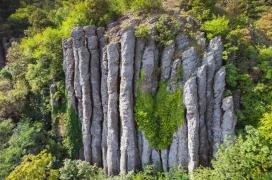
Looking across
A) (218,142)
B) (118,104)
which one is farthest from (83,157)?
(218,142)

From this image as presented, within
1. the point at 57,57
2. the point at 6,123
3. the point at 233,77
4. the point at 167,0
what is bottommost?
the point at 6,123

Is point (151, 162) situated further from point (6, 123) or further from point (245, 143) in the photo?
point (6, 123)

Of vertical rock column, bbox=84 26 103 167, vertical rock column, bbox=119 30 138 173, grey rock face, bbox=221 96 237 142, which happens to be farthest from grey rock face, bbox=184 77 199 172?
vertical rock column, bbox=84 26 103 167

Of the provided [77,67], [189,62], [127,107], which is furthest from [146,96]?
[77,67]

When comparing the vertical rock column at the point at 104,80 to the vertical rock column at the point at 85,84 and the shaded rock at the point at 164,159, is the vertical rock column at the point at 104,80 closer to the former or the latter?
the vertical rock column at the point at 85,84

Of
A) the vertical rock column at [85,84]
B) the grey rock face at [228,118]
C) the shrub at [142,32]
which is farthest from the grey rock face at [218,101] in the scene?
the vertical rock column at [85,84]

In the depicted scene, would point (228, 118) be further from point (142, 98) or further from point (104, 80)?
point (104, 80)
